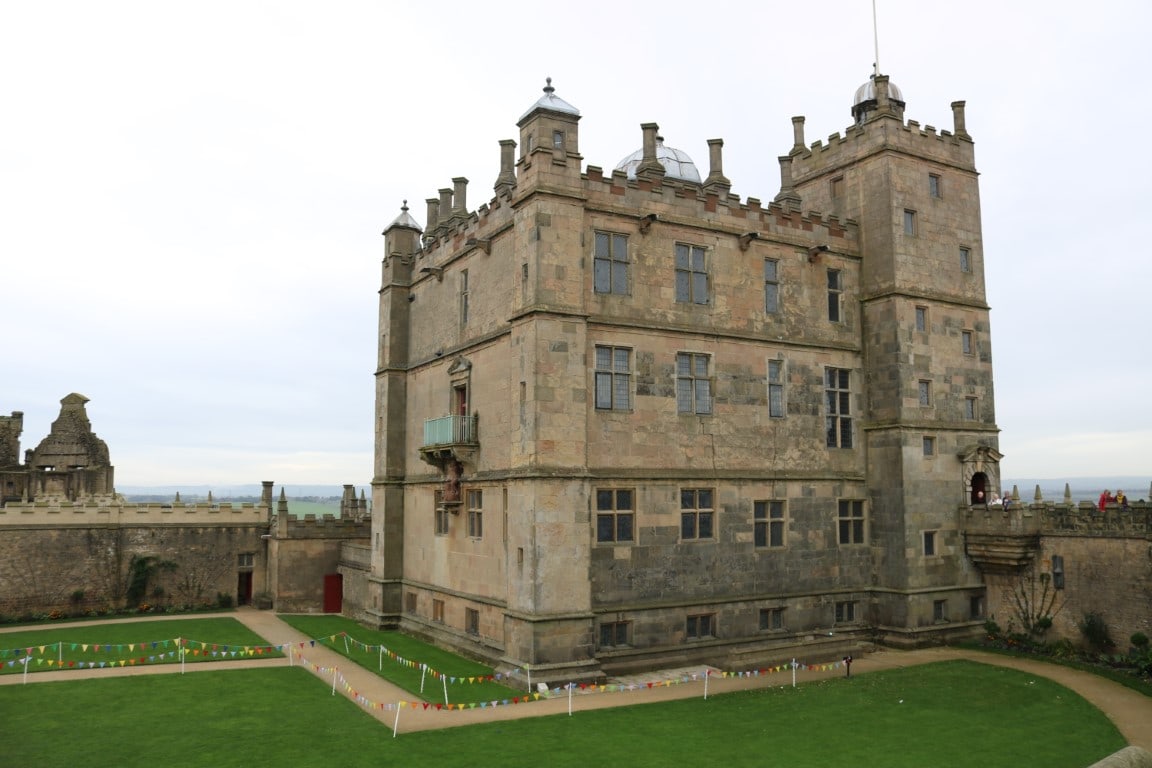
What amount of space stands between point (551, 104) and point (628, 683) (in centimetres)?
1700

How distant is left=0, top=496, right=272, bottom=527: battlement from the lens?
36.9 meters

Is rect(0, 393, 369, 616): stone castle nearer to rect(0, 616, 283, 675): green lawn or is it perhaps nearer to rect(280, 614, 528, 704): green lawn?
rect(0, 616, 283, 675): green lawn

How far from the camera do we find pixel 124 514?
1533 inches

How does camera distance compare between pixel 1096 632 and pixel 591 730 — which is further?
pixel 1096 632

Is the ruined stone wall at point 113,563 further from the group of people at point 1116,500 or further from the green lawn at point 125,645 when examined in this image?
the group of people at point 1116,500

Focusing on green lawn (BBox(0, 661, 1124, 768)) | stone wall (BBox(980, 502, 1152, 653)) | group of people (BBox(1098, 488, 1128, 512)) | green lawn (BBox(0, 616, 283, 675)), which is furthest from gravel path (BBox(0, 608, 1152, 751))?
group of people (BBox(1098, 488, 1128, 512))

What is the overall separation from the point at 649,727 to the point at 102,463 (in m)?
47.0

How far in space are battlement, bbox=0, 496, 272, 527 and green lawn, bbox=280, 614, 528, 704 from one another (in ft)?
25.8

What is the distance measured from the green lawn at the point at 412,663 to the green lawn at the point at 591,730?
2.12m

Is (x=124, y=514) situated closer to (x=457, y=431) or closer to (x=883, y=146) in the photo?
(x=457, y=431)

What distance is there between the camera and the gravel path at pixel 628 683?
2012cm

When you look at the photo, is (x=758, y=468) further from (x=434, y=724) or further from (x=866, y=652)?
(x=434, y=724)

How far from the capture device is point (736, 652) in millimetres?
25109

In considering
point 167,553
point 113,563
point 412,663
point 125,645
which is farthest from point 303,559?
point 412,663
